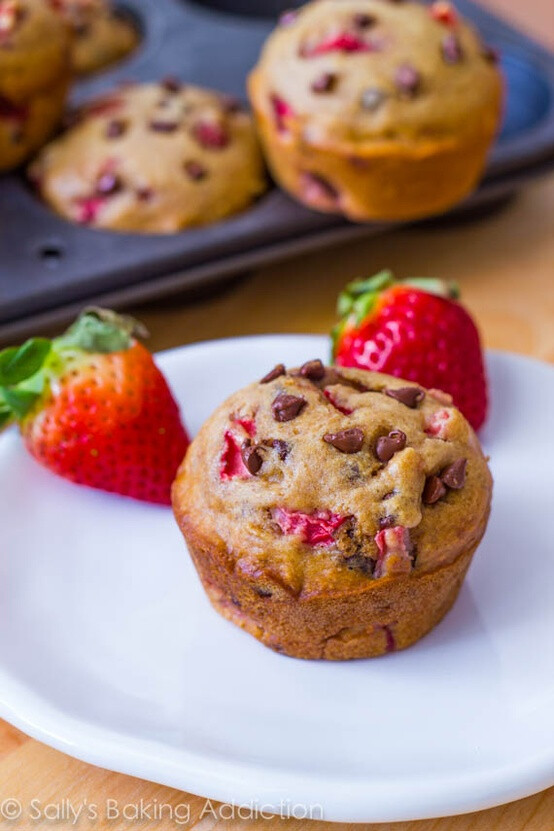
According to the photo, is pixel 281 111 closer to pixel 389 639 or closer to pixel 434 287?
pixel 434 287

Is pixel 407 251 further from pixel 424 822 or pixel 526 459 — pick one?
pixel 424 822

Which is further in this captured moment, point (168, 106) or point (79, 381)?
point (168, 106)

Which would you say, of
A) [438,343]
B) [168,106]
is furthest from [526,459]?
[168,106]

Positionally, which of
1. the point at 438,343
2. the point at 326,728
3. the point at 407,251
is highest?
the point at 438,343

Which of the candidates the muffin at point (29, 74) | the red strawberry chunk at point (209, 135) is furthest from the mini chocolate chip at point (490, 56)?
the muffin at point (29, 74)

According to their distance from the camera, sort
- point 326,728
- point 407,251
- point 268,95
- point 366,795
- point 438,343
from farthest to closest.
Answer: point 407,251 → point 268,95 → point 438,343 → point 326,728 → point 366,795

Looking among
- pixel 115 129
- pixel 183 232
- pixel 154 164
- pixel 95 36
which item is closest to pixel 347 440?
pixel 183 232
